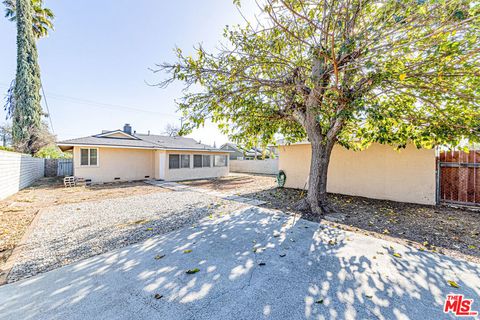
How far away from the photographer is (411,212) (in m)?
5.95

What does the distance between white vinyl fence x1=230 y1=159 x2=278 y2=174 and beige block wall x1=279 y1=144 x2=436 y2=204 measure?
10.7 m

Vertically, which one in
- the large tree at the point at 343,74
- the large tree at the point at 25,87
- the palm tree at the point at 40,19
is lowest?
the large tree at the point at 343,74

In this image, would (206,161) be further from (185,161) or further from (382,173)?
(382,173)

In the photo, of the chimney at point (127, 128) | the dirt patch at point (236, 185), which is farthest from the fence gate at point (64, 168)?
the dirt patch at point (236, 185)

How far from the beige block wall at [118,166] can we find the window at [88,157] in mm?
180

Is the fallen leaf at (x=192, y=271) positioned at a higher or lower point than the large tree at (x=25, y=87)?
lower

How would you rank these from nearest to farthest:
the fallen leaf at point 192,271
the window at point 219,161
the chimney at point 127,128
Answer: the fallen leaf at point 192,271
the chimney at point 127,128
the window at point 219,161

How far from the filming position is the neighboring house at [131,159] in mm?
12266

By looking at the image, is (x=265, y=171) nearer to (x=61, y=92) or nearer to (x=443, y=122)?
(x=443, y=122)

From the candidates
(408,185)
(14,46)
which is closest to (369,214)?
(408,185)

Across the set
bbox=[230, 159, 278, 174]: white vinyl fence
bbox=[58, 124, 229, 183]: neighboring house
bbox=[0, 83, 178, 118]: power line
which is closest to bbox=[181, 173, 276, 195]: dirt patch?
bbox=[58, 124, 229, 183]: neighboring house

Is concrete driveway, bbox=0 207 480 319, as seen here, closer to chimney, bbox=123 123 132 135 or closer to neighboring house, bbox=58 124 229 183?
neighboring house, bbox=58 124 229 183

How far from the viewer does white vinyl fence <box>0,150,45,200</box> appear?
7.24 metres

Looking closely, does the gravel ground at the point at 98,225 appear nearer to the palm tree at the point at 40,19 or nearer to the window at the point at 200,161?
the window at the point at 200,161
